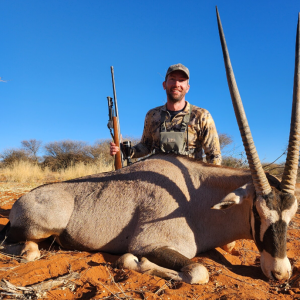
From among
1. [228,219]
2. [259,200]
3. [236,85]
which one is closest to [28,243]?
[228,219]

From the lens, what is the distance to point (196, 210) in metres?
3.81

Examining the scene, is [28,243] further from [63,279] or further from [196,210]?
[196,210]

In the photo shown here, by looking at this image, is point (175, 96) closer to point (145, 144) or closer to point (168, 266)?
point (145, 144)

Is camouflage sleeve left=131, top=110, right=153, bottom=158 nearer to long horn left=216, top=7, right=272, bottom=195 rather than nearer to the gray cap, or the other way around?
the gray cap

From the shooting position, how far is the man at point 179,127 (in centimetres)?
571

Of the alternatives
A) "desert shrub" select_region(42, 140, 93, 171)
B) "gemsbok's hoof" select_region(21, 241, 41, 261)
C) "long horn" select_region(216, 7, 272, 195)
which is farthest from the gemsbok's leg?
"desert shrub" select_region(42, 140, 93, 171)

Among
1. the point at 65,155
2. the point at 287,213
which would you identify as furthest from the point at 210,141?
the point at 65,155

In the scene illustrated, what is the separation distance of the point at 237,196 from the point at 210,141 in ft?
8.16

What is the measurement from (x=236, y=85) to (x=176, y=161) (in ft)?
4.96

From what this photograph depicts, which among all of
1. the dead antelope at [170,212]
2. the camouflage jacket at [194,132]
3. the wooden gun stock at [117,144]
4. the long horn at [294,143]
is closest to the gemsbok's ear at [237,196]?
the dead antelope at [170,212]

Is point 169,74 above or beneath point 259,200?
above

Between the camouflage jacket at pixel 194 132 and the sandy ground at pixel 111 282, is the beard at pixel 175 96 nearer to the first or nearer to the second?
the camouflage jacket at pixel 194 132

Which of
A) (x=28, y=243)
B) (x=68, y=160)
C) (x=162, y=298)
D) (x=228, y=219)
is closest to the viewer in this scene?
(x=162, y=298)

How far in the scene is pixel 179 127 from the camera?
5.98 metres
